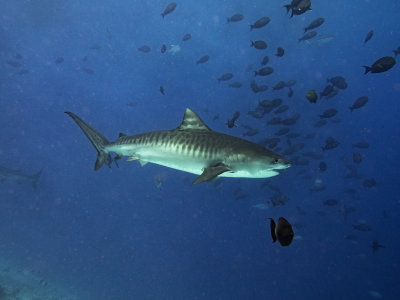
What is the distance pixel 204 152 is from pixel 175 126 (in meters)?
61.8

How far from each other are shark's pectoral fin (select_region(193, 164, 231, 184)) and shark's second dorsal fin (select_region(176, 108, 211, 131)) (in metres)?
1.13

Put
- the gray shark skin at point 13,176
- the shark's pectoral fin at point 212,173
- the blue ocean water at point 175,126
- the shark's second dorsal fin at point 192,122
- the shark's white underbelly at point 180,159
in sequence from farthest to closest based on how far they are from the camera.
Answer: the blue ocean water at point 175,126 → the gray shark skin at point 13,176 → the shark's second dorsal fin at point 192,122 → the shark's white underbelly at point 180,159 → the shark's pectoral fin at point 212,173

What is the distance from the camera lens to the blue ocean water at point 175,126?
32500 millimetres

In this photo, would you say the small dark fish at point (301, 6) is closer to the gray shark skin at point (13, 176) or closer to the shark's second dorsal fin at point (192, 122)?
the shark's second dorsal fin at point (192, 122)

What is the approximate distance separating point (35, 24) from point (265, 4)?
127ft

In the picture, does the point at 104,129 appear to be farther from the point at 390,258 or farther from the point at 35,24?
the point at 390,258

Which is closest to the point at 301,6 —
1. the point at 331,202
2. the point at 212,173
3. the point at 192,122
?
the point at 192,122

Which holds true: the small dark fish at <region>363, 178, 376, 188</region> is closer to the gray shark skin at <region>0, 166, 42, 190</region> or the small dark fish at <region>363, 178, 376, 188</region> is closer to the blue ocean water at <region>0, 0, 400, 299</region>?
the blue ocean water at <region>0, 0, 400, 299</region>

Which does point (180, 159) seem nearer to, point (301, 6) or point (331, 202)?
point (301, 6)

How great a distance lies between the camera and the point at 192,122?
16.5 ft

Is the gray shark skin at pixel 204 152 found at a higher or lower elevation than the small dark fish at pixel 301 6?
lower

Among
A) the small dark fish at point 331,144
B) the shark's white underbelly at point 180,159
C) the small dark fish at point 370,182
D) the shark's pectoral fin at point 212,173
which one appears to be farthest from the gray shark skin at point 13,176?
the small dark fish at point 370,182

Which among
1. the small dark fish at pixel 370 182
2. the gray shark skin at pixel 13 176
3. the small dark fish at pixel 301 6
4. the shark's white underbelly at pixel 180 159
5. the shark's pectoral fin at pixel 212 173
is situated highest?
the small dark fish at pixel 301 6

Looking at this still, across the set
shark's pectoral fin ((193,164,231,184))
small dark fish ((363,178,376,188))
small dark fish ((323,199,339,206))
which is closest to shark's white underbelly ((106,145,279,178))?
shark's pectoral fin ((193,164,231,184))
